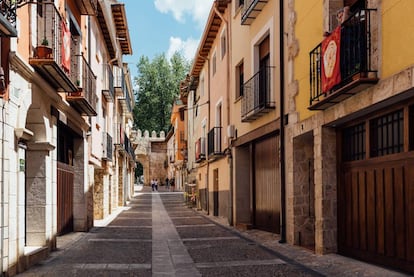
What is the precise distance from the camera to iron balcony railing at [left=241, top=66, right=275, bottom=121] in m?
12.9

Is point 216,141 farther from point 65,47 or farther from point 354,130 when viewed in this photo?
point 354,130

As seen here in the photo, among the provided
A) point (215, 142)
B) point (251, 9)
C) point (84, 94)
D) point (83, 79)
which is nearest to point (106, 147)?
point (215, 142)

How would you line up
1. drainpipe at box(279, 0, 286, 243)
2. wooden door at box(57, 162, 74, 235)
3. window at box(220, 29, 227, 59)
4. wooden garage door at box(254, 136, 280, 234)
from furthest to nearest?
window at box(220, 29, 227, 59), wooden garage door at box(254, 136, 280, 234), wooden door at box(57, 162, 74, 235), drainpipe at box(279, 0, 286, 243)

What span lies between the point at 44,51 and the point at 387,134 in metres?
5.37

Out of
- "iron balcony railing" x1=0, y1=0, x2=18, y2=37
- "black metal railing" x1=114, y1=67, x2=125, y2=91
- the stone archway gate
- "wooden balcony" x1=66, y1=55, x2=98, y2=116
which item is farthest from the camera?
the stone archway gate

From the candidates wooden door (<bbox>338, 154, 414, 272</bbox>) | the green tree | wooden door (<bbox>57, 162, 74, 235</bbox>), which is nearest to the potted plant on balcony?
wooden door (<bbox>57, 162, 74, 235</bbox>)

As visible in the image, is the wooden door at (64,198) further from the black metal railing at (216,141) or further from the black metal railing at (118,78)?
the black metal railing at (118,78)

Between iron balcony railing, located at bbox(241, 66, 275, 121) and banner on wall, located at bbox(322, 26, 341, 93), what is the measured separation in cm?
390

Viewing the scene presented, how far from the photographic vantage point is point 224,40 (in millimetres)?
20078

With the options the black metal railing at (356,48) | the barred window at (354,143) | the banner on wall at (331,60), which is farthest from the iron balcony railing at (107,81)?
the black metal railing at (356,48)

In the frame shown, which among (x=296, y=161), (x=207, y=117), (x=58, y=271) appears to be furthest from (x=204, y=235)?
(x=207, y=117)

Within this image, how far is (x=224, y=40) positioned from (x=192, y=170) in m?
13.0

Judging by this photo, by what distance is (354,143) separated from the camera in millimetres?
9047

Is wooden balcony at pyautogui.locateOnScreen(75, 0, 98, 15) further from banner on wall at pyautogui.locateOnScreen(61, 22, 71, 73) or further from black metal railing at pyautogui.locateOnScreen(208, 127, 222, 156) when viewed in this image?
black metal railing at pyautogui.locateOnScreen(208, 127, 222, 156)
